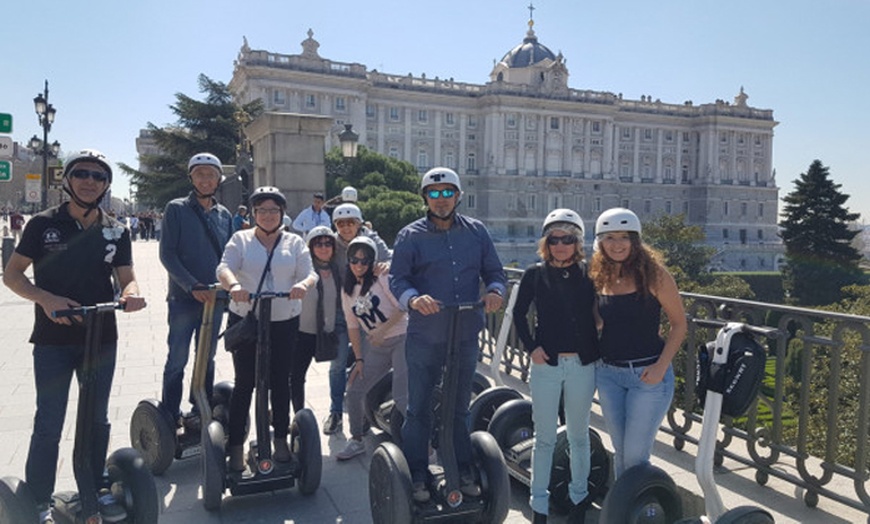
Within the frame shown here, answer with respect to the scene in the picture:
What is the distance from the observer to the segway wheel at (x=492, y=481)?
11.5 ft

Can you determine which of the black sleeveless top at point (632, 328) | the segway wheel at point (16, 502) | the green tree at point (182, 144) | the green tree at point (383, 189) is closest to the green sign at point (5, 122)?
the segway wheel at point (16, 502)

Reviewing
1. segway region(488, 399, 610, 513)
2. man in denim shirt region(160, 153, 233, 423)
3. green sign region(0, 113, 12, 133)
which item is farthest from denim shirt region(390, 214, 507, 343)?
green sign region(0, 113, 12, 133)

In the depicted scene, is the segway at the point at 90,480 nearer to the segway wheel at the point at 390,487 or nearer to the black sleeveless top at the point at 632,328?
the segway wheel at the point at 390,487

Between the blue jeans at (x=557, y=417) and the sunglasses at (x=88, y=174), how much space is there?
8.27 ft

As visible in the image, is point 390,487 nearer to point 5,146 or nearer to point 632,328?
point 632,328

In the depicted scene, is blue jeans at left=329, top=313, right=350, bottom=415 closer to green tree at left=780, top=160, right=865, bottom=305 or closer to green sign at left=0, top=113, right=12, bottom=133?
green sign at left=0, top=113, right=12, bottom=133

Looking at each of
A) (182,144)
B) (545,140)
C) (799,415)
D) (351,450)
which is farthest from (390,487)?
(545,140)

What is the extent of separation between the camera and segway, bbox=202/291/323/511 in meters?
3.76

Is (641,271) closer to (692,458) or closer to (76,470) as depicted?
(692,458)

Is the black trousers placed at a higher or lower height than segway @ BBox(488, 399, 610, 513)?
higher

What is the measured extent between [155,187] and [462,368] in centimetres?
4657

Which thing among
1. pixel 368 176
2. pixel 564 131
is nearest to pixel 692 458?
pixel 368 176

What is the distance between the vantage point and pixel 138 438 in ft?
15.3

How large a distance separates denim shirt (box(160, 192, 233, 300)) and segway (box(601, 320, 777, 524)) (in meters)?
3.08
